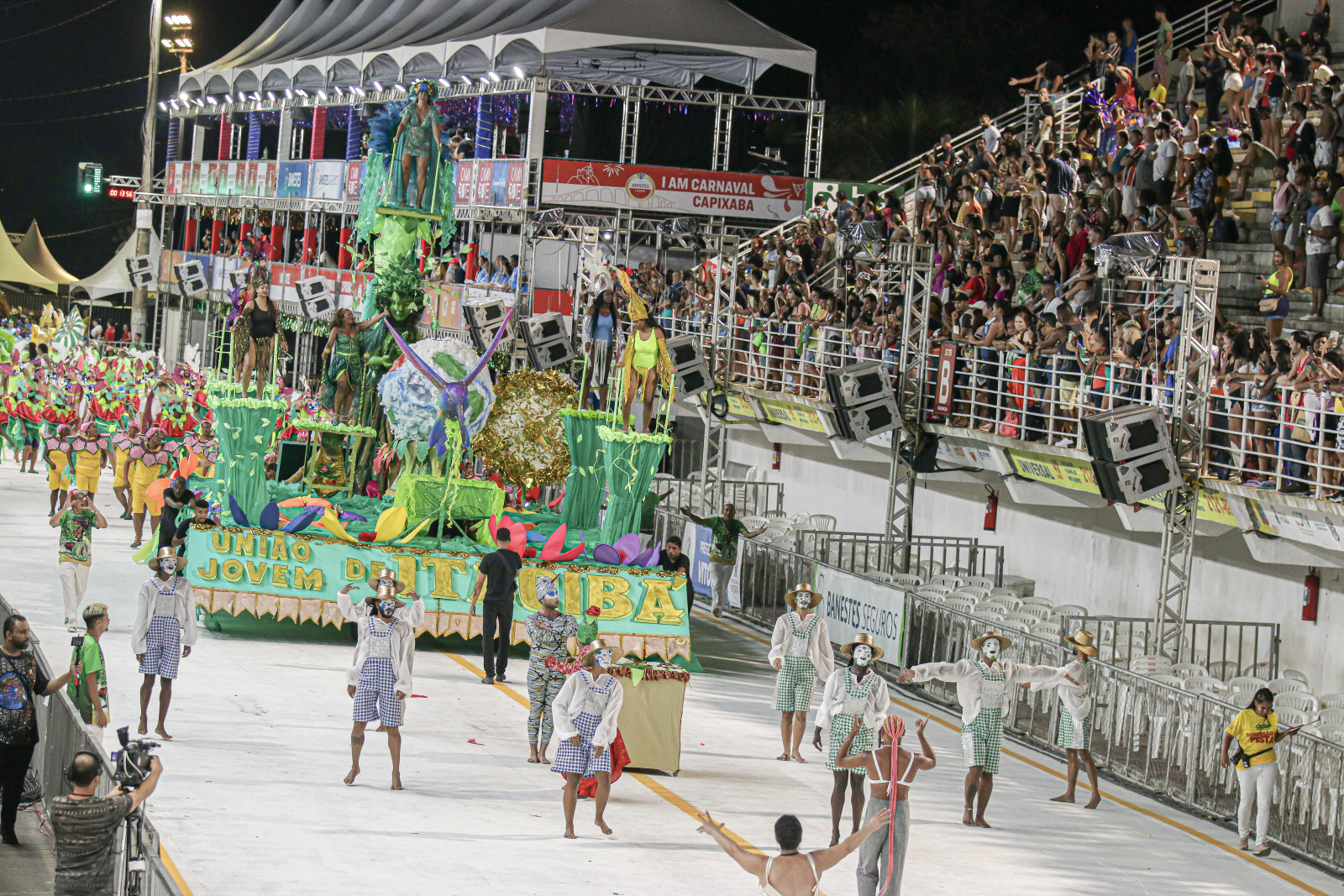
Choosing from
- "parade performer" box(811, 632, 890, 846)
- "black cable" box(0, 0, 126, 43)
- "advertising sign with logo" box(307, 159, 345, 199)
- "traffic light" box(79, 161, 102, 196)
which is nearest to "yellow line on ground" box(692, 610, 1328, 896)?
"parade performer" box(811, 632, 890, 846)

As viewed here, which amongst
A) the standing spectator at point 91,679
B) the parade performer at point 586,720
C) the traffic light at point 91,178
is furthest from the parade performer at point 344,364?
the traffic light at point 91,178

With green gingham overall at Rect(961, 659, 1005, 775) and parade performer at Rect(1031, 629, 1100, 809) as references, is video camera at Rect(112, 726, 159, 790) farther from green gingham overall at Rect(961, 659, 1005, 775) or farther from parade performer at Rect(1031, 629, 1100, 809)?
parade performer at Rect(1031, 629, 1100, 809)

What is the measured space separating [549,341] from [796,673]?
49.6ft

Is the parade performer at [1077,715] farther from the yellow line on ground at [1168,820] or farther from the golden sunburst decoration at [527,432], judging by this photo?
the golden sunburst decoration at [527,432]

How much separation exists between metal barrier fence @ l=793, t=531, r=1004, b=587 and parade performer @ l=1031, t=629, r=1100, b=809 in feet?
23.2

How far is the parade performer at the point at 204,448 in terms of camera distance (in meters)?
26.2

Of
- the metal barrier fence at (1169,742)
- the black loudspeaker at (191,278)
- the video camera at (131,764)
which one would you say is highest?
the black loudspeaker at (191,278)

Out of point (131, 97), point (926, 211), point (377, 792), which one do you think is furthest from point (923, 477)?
point (131, 97)

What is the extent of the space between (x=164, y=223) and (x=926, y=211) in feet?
123

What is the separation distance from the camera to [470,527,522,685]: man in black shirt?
61.5 ft

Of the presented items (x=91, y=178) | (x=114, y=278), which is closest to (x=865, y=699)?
(x=91, y=178)

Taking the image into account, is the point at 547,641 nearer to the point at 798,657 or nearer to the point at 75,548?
the point at 798,657

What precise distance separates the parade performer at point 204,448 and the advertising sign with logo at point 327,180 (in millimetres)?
19941

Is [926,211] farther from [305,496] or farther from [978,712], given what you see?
[978,712]
